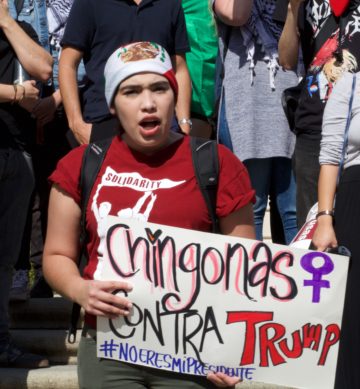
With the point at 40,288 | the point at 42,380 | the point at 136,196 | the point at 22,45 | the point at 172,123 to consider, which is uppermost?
the point at 22,45

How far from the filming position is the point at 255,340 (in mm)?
3365

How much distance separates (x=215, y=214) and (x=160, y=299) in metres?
0.34

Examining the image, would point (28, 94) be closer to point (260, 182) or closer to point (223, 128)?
point (223, 128)

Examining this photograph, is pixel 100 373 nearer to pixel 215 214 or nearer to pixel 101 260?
pixel 101 260

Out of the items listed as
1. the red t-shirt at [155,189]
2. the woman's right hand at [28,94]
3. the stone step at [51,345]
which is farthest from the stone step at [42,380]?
the red t-shirt at [155,189]

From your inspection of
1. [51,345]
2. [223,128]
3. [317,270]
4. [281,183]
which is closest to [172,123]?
[223,128]

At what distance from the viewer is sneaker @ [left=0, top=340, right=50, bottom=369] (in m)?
5.74

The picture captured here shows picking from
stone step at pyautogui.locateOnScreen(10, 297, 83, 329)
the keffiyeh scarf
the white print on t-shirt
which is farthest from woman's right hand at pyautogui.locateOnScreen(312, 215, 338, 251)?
the keffiyeh scarf

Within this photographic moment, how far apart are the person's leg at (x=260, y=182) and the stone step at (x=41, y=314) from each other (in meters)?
1.32

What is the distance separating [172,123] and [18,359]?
1.52m

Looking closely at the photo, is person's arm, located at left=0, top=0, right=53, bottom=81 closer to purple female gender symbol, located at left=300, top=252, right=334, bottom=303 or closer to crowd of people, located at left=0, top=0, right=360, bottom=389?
crowd of people, located at left=0, top=0, right=360, bottom=389

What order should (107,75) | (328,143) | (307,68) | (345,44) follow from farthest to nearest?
(307,68) < (345,44) < (328,143) < (107,75)

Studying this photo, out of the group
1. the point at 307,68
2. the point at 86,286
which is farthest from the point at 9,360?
the point at 86,286

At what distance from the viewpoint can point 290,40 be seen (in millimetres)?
5508
